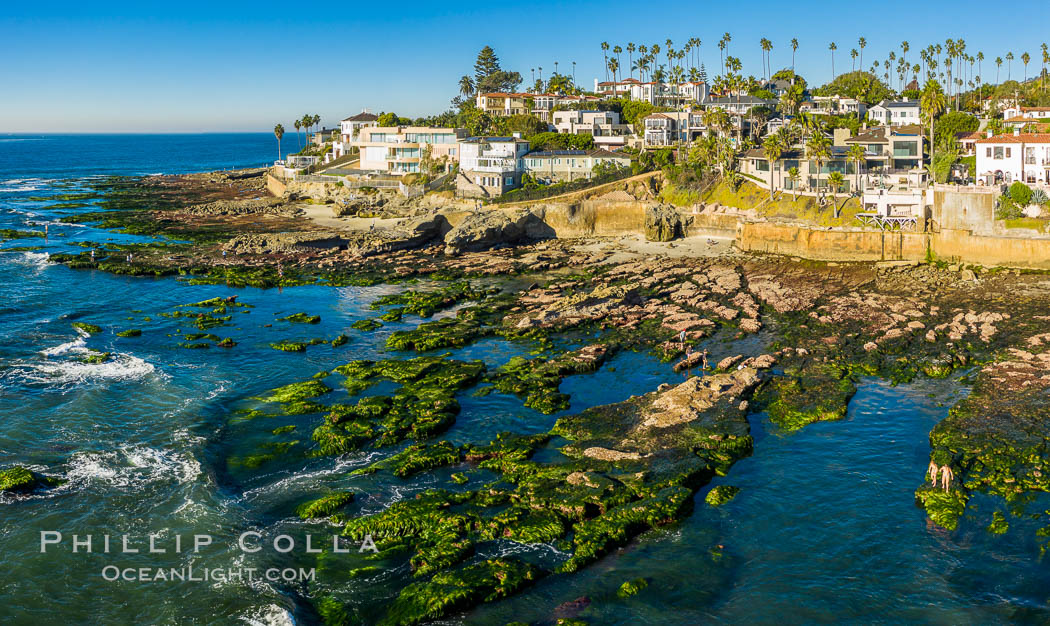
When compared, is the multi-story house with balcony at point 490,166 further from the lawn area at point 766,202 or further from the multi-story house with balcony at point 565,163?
the lawn area at point 766,202

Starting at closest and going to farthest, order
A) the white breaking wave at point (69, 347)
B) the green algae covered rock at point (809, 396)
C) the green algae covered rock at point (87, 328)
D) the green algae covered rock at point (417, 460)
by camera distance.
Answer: the green algae covered rock at point (417, 460) → the green algae covered rock at point (809, 396) → the white breaking wave at point (69, 347) → the green algae covered rock at point (87, 328)

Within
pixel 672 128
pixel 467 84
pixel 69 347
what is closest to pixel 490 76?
pixel 467 84

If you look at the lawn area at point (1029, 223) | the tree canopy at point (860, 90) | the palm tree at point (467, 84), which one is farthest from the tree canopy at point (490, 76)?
the lawn area at point (1029, 223)

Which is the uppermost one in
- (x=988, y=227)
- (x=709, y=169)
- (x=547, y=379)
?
(x=709, y=169)

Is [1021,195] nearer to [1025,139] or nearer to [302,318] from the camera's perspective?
[1025,139]

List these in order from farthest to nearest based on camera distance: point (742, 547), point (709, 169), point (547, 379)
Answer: point (709, 169)
point (547, 379)
point (742, 547)

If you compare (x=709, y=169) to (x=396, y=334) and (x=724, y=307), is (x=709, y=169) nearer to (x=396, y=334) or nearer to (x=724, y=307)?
(x=724, y=307)

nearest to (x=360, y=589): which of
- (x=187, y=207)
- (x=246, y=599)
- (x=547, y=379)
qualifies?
(x=246, y=599)
